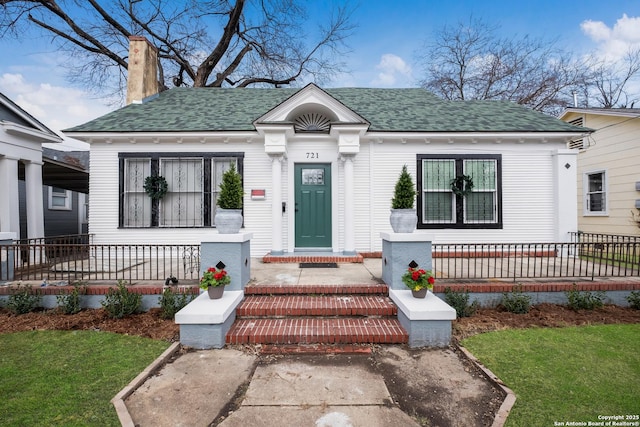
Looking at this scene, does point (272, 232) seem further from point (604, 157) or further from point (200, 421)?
point (604, 157)

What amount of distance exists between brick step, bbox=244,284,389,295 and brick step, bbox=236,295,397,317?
0.61 ft

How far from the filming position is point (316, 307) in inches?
179

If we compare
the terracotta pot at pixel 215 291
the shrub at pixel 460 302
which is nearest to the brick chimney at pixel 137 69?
the terracotta pot at pixel 215 291

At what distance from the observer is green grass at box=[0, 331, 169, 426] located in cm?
258

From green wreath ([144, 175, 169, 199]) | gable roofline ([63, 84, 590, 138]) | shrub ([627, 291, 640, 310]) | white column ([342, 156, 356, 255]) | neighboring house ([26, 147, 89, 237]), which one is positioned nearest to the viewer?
shrub ([627, 291, 640, 310])

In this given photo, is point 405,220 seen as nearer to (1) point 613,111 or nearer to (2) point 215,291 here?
(2) point 215,291

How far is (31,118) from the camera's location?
774 centimetres

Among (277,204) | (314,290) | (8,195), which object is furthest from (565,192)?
(8,195)

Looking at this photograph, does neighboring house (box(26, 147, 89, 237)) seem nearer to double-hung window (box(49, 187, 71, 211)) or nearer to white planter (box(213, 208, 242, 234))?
double-hung window (box(49, 187, 71, 211))

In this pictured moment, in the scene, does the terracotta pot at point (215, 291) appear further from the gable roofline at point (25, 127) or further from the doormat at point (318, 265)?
the gable roofline at point (25, 127)

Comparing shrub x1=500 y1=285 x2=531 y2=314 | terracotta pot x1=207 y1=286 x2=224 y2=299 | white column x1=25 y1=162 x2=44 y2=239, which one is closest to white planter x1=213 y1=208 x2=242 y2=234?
terracotta pot x1=207 y1=286 x2=224 y2=299

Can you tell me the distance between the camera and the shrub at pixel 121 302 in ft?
15.6

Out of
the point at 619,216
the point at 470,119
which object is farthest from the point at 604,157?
the point at 470,119

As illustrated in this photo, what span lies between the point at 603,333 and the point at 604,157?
9951 millimetres
